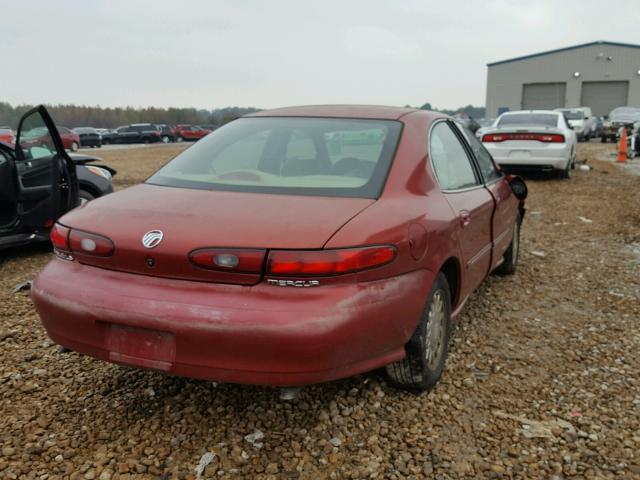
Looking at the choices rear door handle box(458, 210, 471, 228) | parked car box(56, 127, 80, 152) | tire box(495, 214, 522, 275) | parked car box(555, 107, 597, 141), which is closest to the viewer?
rear door handle box(458, 210, 471, 228)

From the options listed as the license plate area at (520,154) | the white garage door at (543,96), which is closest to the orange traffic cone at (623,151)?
the license plate area at (520,154)

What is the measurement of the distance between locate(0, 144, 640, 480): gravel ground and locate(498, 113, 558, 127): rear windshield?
8951mm

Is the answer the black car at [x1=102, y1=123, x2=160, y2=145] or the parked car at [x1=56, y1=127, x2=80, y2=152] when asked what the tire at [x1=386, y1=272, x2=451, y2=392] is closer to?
the parked car at [x1=56, y1=127, x2=80, y2=152]

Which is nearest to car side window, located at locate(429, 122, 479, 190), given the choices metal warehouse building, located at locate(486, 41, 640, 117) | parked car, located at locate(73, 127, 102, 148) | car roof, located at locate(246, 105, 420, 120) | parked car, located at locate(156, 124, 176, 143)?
car roof, located at locate(246, 105, 420, 120)

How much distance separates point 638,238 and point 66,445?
6376mm

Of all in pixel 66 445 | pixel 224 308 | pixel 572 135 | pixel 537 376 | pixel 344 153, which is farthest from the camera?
pixel 572 135

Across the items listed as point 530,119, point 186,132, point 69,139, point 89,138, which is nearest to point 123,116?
point 186,132

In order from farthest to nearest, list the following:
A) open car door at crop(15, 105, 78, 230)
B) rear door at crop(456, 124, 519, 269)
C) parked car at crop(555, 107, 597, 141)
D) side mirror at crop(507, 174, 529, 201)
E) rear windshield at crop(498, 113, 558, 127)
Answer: parked car at crop(555, 107, 597, 141) < rear windshield at crop(498, 113, 558, 127) < open car door at crop(15, 105, 78, 230) < side mirror at crop(507, 174, 529, 201) < rear door at crop(456, 124, 519, 269)

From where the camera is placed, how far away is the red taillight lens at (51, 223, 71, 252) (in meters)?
2.61

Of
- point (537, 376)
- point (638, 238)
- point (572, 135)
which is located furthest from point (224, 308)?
point (572, 135)

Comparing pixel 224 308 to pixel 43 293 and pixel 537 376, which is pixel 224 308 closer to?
pixel 43 293

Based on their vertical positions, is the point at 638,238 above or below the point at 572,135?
below

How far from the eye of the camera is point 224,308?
222 centimetres

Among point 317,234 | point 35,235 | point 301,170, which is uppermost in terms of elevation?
point 301,170
